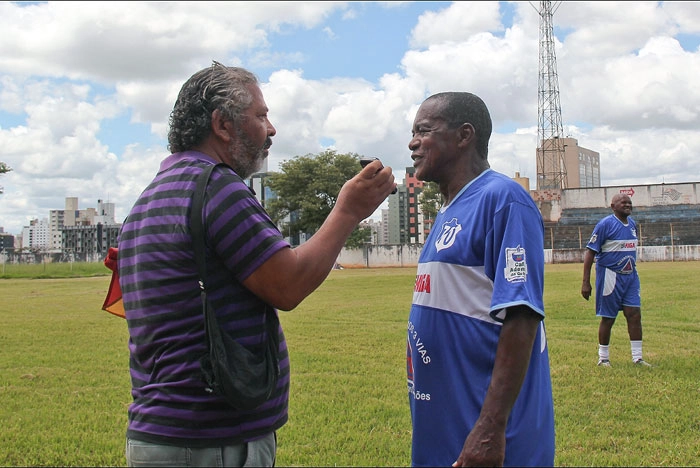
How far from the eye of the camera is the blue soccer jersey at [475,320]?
240 centimetres

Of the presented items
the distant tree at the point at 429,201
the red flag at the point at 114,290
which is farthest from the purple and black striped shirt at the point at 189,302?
the distant tree at the point at 429,201

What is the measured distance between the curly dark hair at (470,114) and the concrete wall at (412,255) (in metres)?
46.4

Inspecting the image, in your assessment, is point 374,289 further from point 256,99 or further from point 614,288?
point 256,99

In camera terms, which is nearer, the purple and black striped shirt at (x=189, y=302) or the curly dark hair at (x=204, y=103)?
the purple and black striped shirt at (x=189, y=302)

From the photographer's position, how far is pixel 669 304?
1574 centimetres

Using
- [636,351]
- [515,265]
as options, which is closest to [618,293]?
[636,351]

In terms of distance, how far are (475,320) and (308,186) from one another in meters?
58.6

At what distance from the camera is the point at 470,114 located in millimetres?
2908

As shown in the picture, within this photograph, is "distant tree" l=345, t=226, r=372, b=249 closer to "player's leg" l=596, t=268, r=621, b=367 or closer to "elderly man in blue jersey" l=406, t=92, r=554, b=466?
"player's leg" l=596, t=268, r=621, b=367

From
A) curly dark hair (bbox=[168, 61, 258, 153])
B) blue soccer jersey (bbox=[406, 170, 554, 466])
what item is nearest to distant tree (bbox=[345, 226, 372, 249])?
blue soccer jersey (bbox=[406, 170, 554, 466])

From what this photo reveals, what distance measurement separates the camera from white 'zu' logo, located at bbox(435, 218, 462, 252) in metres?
2.64

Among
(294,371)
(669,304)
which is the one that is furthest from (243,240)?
(669,304)

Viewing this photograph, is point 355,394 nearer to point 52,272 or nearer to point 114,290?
point 114,290

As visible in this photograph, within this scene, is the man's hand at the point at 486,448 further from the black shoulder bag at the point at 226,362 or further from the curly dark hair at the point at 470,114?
the curly dark hair at the point at 470,114
